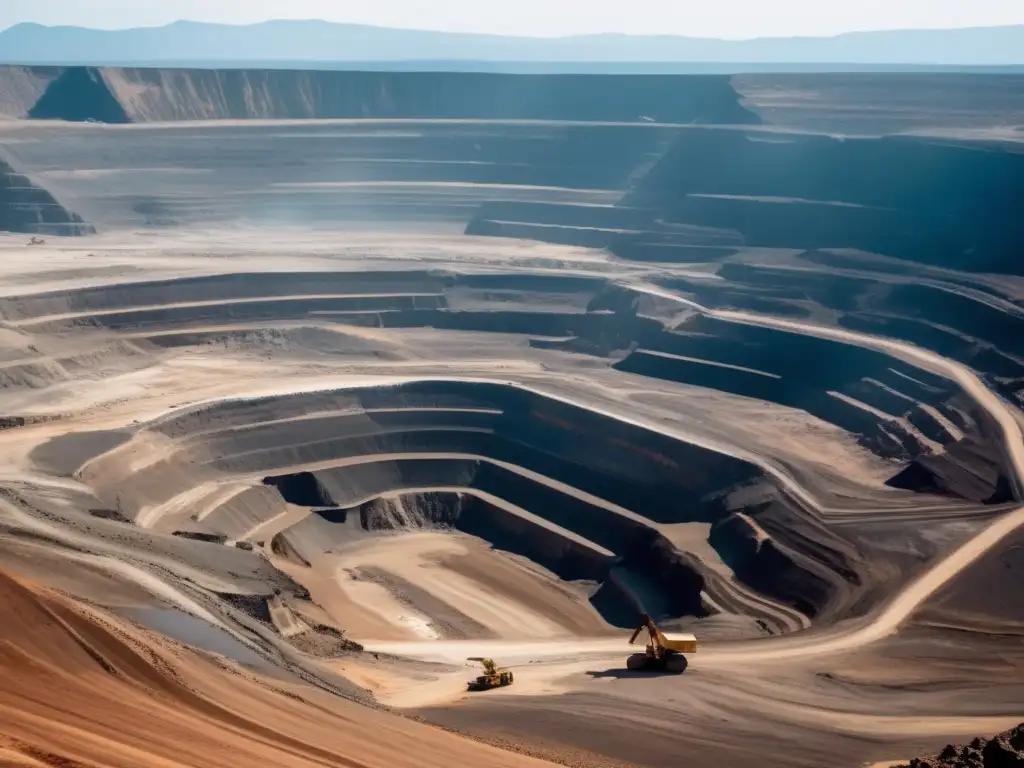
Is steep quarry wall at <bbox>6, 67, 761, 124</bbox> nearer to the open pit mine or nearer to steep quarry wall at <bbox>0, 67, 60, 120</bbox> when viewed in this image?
steep quarry wall at <bbox>0, 67, 60, 120</bbox>

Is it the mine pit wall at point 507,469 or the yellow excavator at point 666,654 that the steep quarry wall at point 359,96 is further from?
the yellow excavator at point 666,654

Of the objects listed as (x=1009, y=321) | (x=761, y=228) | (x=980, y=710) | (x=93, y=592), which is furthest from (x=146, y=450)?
(x=761, y=228)

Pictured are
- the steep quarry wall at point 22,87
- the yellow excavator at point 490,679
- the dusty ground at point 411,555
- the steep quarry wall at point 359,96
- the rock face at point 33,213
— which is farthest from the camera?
the steep quarry wall at point 22,87

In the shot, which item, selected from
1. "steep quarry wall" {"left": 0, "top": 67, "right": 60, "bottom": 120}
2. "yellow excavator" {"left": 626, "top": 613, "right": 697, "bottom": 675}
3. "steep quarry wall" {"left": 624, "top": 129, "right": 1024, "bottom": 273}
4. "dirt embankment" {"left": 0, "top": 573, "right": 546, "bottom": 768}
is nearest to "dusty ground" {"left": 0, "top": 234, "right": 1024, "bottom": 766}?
"dirt embankment" {"left": 0, "top": 573, "right": 546, "bottom": 768}

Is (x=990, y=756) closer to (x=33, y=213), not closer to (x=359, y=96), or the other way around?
(x=33, y=213)

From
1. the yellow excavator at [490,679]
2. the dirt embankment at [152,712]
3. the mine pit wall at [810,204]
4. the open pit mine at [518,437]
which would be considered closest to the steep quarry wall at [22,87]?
the open pit mine at [518,437]

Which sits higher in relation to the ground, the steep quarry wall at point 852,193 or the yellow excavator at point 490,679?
the steep quarry wall at point 852,193
